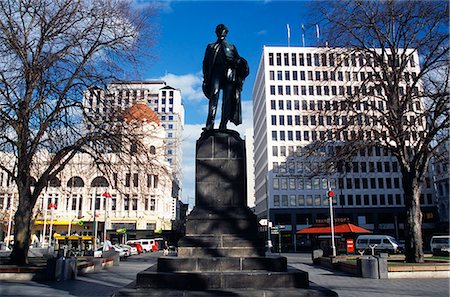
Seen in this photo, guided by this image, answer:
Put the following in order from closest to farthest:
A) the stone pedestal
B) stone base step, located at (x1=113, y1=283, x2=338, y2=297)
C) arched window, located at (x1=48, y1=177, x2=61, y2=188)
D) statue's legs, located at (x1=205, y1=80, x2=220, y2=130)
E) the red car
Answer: stone base step, located at (x1=113, y1=283, x2=338, y2=297) → the stone pedestal → statue's legs, located at (x1=205, y1=80, x2=220, y2=130) → arched window, located at (x1=48, y1=177, x2=61, y2=188) → the red car

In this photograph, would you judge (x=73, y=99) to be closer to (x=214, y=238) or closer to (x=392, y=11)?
(x=214, y=238)

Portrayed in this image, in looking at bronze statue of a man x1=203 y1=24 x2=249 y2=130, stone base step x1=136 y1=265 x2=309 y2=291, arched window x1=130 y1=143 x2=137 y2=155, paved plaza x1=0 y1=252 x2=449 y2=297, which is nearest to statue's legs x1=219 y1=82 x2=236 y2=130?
bronze statue of a man x1=203 y1=24 x2=249 y2=130

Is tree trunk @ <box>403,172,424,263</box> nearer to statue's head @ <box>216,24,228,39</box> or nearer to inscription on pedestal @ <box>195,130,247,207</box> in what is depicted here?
inscription on pedestal @ <box>195,130,247,207</box>

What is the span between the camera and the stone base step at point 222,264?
847cm

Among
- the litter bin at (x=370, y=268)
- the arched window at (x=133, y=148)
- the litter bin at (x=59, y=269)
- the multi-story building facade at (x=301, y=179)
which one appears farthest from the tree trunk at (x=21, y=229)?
the multi-story building facade at (x=301, y=179)

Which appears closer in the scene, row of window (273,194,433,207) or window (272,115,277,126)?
row of window (273,194,433,207)

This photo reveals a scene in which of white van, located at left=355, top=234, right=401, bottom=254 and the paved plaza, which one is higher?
the paved plaza

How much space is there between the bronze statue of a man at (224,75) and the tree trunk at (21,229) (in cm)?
998

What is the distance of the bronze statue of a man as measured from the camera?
435 inches

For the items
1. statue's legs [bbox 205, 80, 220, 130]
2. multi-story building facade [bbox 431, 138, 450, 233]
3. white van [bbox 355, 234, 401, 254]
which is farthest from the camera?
multi-story building facade [bbox 431, 138, 450, 233]

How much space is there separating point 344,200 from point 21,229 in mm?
55532

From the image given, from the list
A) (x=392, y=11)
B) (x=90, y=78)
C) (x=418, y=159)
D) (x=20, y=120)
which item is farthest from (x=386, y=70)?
(x=20, y=120)

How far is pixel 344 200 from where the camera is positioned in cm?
6316

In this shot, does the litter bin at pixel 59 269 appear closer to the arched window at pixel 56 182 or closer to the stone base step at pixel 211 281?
the arched window at pixel 56 182
